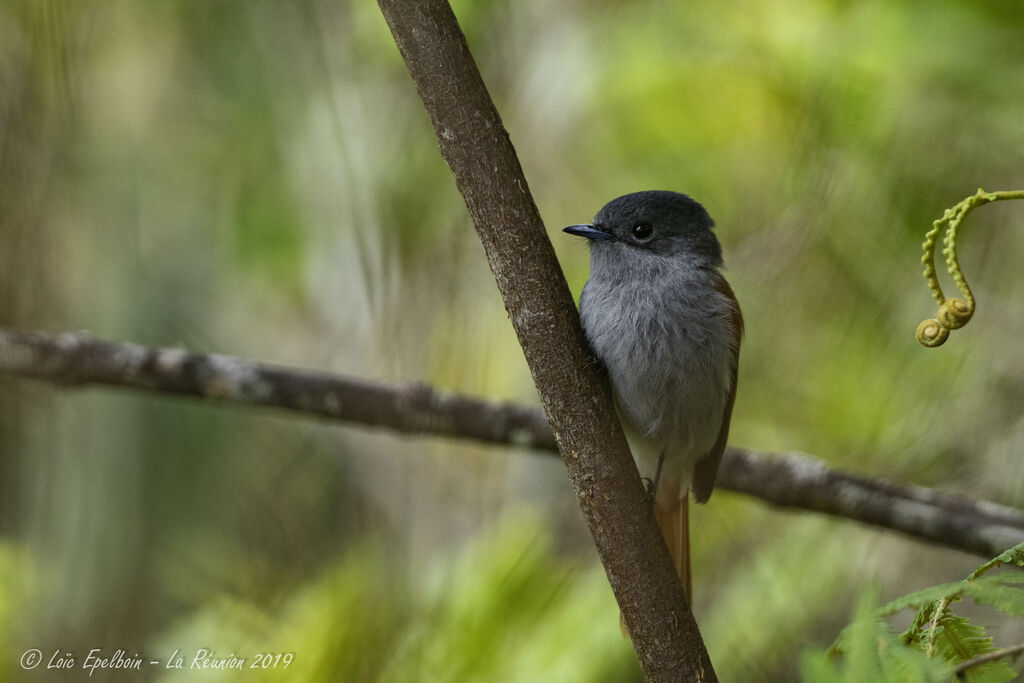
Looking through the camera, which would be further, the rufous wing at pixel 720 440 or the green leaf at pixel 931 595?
the rufous wing at pixel 720 440

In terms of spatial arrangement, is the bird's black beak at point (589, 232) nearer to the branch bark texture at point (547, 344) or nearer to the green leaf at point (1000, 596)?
the branch bark texture at point (547, 344)

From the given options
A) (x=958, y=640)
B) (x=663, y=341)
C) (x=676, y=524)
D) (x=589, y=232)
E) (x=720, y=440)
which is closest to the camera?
(x=958, y=640)

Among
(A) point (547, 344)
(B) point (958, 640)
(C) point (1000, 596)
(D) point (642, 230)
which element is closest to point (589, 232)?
(D) point (642, 230)

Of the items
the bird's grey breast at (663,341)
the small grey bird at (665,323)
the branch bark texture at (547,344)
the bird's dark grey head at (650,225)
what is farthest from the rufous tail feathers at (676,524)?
the branch bark texture at (547,344)

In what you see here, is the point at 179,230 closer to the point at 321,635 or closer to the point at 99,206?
the point at 99,206

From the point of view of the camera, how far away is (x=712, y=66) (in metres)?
4.10

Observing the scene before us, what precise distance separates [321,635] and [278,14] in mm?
2868

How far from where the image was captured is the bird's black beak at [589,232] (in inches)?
121

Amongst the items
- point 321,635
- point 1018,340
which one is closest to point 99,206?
point 321,635

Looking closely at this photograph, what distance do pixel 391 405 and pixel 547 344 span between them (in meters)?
1.22

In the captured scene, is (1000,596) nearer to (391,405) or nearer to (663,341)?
(663,341)

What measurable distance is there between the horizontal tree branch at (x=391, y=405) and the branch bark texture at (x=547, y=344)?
115cm

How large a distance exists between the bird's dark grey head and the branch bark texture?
3.48ft

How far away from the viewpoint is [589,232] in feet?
10.2
